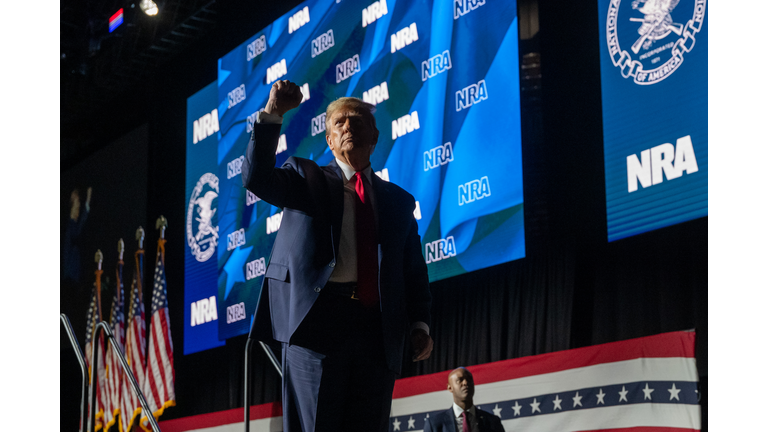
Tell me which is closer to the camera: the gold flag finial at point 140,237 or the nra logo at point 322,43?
the nra logo at point 322,43

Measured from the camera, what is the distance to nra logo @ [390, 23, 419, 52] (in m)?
5.11

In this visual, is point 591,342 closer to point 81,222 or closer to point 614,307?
point 614,307

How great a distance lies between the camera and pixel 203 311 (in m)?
6.71

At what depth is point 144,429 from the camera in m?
7.42

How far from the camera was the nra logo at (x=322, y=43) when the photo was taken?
19.2ft

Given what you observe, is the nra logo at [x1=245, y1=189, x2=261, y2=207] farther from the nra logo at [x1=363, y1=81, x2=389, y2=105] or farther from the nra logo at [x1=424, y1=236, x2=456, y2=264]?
the nra logo at [x1=424, y1=236, x2=456, y2=264]

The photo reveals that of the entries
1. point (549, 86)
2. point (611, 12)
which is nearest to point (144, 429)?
point (549, 86)

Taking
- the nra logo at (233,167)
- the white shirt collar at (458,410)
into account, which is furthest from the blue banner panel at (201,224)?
the white shirt collar at (458,410)

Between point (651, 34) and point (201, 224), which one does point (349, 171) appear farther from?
point (201, 224)

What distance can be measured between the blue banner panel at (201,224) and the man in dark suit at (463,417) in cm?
264

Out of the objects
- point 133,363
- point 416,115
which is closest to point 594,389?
point 416,115

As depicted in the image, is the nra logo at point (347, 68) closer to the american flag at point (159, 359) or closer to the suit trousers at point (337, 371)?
the american flag at point (159, 359)

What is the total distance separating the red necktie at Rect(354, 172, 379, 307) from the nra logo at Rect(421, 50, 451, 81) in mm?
3099

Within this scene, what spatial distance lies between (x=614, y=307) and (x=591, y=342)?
0.24 metres
